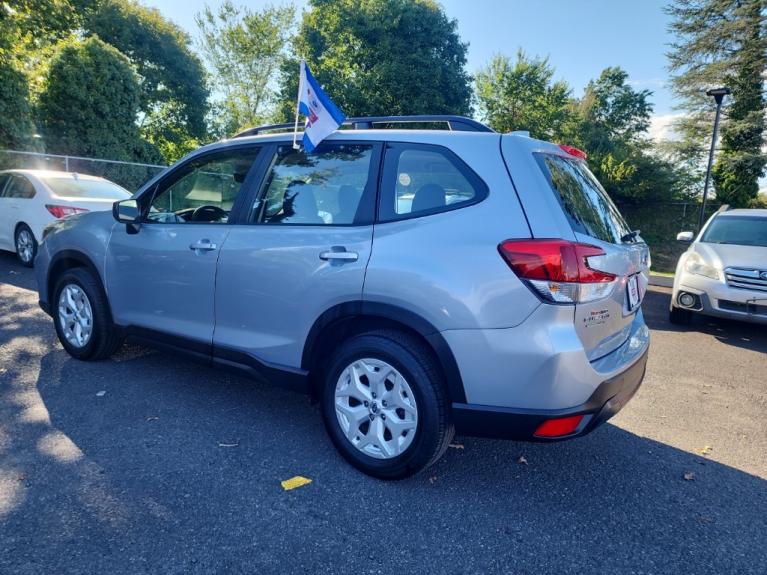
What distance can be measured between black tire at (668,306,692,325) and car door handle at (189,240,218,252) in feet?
19.6

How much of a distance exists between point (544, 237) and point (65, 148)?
23.3m

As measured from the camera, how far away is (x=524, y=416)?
7.64 ft

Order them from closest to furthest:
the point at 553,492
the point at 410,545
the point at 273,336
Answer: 1. the point at 410,545
2. the point at 553,492
3. the point at 273,336

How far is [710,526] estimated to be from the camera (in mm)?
2445

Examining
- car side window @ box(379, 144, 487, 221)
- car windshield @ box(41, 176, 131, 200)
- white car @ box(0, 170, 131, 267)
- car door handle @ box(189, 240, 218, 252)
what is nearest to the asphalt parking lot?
car door handle @ box(189, 240, 218, 252)

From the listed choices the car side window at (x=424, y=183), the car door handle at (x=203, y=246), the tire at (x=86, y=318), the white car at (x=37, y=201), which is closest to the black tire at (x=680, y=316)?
the car side window at (x=424, y=183)

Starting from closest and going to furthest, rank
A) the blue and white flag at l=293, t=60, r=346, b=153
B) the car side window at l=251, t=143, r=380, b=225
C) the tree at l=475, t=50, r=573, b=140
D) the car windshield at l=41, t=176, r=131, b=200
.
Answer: the car side window at l=251, t=143, r=380, b=225 < the blue and white flag at l=293, t=60, r=346, b=153 < the car windshield at l=41, t=176, r=131, b=200 < the tree at l=475, t=50, r=573, b=140

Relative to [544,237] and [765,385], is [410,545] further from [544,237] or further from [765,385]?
[765,385]

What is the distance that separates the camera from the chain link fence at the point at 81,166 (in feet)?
47.6

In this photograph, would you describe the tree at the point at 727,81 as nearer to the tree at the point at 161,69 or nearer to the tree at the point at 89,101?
the tree at the point at 89,101

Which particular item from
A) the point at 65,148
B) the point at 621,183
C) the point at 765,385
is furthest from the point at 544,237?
the point at 65,148

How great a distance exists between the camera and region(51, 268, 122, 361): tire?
400cm

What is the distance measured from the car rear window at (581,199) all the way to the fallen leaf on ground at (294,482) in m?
1.84

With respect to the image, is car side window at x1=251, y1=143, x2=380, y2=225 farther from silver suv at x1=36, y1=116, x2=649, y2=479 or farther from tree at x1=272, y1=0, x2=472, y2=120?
tree at x1=272, y1=0, x2=472, y2=120
